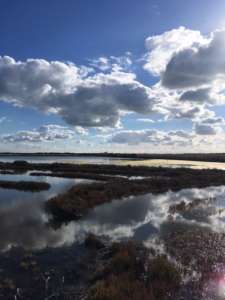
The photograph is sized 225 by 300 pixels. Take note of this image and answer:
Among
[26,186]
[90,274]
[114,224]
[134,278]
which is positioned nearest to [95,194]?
[114,224]

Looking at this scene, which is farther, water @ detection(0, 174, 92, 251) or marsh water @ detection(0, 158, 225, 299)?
water @ detection(0, 174, 92, 251)

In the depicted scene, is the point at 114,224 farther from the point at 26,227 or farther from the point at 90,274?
the point at 90,274

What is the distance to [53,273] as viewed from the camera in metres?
12.2

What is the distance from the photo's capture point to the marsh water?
15.7 m

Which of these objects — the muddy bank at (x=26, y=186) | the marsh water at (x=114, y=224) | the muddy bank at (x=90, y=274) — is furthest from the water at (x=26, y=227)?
the muddy bank at (x=26, y=186)

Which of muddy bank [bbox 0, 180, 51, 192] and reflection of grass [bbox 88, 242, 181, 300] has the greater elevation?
muddy bank [bbox 0, 180, 51, 192]

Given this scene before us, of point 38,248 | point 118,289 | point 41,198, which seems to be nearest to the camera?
point 118,289

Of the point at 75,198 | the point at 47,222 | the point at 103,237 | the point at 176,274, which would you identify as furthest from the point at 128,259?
the point at 75,198

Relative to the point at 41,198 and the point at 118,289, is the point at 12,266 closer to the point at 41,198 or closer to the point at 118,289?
the point at 118,289

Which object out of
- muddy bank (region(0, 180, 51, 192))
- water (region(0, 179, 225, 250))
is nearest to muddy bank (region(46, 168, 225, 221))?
water (region(0, 179, 225, 250))

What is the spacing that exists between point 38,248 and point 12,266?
7.69 ft

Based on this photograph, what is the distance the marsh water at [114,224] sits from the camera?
15.7 metres

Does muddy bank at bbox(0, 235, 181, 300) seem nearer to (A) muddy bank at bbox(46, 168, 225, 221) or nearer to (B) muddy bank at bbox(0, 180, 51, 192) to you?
(A) muddy bank at bbox(46, 168, 225, 221)

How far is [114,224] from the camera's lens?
67.3 feet
